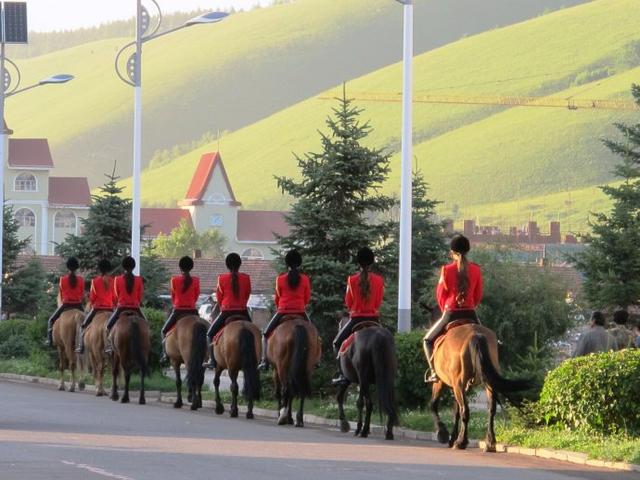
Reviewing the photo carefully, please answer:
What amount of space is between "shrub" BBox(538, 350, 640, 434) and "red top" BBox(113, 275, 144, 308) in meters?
11.2

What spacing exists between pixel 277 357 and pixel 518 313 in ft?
26.6

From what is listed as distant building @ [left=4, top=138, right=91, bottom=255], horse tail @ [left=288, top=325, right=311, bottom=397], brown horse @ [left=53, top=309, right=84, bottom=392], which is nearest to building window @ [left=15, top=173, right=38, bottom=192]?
distant building @ [left=4, top=138, right=91, bottom=255]

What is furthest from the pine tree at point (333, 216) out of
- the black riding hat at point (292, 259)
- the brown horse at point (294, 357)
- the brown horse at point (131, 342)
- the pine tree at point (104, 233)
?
the pine tree at point (104, 233)

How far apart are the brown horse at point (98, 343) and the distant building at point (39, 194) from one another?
134 m

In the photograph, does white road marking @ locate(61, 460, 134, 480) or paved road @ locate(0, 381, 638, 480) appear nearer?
white road marking @ locate(61, 460, 134, 480)

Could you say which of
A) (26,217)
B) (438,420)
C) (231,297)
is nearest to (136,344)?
(231,297)

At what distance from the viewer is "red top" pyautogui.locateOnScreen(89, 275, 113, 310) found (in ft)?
105

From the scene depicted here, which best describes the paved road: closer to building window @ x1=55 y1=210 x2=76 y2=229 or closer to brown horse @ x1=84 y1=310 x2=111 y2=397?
brown horse @ x1=84 y1=310 x2=111 y2=397

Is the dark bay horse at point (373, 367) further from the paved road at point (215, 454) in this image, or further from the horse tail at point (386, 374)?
the paved road at point (215, 454)

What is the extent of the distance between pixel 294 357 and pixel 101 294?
869 centimetres

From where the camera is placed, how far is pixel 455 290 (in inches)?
811

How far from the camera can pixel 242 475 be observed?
15656 millimetres

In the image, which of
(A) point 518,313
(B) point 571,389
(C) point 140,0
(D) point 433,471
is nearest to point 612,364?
(B) point 571,389

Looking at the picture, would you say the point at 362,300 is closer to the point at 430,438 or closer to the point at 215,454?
the point at 430,438
